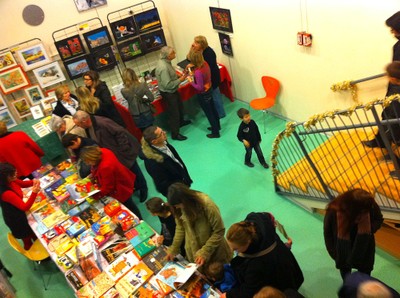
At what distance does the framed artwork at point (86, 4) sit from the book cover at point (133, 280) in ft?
20.0

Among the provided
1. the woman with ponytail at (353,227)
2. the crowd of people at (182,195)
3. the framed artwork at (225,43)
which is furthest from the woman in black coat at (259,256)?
the framed artwork at (225,43)

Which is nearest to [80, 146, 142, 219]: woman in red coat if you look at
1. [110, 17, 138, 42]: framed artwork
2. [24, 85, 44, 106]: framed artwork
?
[24, 85, 44, 106]: framed artwork

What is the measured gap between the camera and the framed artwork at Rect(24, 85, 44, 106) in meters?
7.38

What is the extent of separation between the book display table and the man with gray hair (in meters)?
2.39

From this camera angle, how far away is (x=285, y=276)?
262 cm

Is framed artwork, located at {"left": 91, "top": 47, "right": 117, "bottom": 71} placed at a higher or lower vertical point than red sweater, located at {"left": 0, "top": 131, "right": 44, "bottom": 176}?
higher

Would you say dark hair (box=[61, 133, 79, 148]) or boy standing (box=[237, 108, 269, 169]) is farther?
boy standing (box=[237, 108, 269, 169])

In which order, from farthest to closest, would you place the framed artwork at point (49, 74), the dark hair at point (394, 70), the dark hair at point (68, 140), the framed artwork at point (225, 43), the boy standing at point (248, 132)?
the framed artwork at point (49, 74)
the framed artwork at point (225, 43)
the boy standing at point (248, 132)
the dark hair at point (68, 140)
the dark hair at point (394, 70)

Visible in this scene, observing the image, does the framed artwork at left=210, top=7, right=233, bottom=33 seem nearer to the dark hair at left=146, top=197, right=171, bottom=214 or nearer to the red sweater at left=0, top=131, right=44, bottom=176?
the red sweater at left=0, top=131, right=44, bottom=176

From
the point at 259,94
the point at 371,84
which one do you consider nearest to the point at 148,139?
the point at 371,84

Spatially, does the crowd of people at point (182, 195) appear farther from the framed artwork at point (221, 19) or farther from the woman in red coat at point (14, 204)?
the framed artwork at point (221, 19)

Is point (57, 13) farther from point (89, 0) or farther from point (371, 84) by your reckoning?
point (371, 84)

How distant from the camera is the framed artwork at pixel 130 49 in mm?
7820

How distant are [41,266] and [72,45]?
14.9 feet
